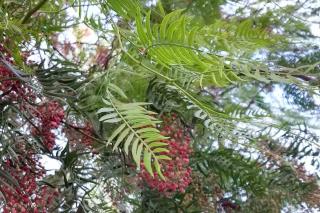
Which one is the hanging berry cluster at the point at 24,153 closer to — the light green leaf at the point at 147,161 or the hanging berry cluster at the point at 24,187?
the hanging berry cluster at the point at 24,187

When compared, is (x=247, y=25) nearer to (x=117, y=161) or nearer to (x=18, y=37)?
(x=18, y=37)

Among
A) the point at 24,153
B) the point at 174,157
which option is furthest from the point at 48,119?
the point at 174,157

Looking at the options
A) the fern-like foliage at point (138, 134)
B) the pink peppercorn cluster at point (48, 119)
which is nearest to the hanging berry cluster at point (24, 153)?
the pink peppercorn cluster at point (48, 119)

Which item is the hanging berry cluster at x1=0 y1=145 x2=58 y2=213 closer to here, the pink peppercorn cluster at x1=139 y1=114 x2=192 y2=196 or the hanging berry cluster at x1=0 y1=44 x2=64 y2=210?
the hanging berry cluster at x1=0 y1=44 x2=64 y2=210

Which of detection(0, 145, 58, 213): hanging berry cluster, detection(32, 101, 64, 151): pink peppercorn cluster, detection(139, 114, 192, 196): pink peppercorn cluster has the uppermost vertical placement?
detection(32, 101, 64, 151): pink peppercorn cluster

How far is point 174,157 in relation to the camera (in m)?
0.73

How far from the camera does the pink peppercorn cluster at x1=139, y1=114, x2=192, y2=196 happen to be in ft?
2.39

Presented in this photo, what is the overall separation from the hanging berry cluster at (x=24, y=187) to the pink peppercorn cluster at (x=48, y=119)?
0.03 meters

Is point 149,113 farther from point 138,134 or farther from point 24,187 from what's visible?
point 24,187

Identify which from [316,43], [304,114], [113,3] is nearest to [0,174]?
[113,3]

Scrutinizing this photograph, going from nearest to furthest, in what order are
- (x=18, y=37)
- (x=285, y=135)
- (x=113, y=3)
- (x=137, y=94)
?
1. (x=113, y=3)
2. (x=18, y=37)
3. (x=137, y=94)
4. (x=285, y=135)

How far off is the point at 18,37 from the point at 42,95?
101mm

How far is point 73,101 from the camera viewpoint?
0.70 metres

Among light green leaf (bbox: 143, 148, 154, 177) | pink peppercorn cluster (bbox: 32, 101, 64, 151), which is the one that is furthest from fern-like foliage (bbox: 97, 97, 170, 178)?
pink peppercorn cluster (bbox: 32, 101, 64, 151)
